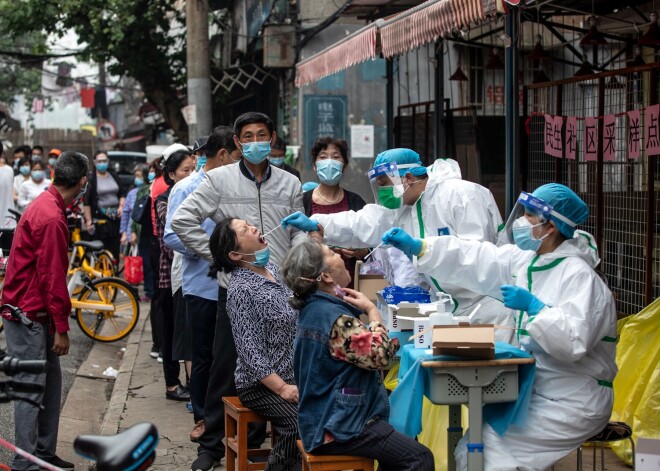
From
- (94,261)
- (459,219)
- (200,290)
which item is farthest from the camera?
(94,261)

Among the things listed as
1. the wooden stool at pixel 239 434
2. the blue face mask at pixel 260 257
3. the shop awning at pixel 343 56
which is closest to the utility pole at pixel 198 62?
the shop awning at pixel 343 56

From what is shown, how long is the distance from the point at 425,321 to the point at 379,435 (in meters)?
0.70

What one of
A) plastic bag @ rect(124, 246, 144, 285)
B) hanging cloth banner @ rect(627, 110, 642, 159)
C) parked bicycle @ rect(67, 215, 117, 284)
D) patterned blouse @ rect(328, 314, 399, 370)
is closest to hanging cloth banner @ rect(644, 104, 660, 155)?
hanging cloth banner @ rect(627, 110, 642, 159)

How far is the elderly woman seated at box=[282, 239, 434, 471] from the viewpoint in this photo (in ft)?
15.4

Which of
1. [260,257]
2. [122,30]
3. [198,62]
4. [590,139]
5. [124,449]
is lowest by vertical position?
[124,449]

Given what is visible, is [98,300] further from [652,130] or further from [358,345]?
[358,345]

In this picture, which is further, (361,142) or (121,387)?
(361,142)

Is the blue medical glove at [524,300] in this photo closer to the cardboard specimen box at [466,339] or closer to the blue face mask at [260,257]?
the cardboard specimen box at [466,339]

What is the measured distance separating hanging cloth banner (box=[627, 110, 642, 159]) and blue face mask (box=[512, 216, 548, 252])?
7.72 feet

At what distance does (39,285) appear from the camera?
5.99m

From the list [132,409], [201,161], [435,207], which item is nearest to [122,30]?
[201,161]

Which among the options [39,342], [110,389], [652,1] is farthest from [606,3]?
[39,342]

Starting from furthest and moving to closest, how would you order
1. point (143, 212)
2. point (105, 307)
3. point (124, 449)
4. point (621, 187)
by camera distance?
point (105, 307) → point (143, 212) → point (621, 187) → point (124, 449)

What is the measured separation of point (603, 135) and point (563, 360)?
303 cm
